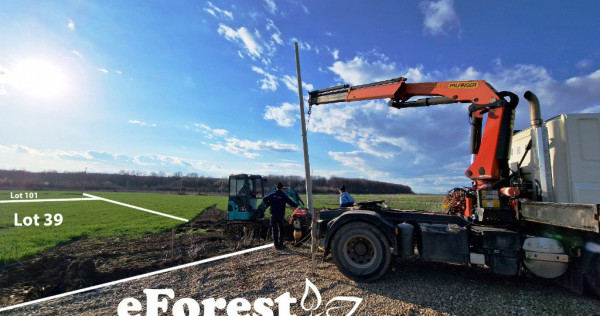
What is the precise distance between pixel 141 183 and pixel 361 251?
344 feet

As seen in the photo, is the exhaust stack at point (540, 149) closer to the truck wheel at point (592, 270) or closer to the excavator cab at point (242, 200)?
the truck wheel at point (592, 270)

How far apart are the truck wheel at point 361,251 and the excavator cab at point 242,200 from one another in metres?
8.59

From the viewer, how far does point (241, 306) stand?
4.79 meters

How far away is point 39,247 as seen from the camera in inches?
439

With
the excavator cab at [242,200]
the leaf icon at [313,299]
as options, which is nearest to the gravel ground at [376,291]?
the leaf icon at [313,299]

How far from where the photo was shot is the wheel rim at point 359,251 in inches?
239

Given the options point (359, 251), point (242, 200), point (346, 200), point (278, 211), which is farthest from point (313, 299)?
point (242, 200)

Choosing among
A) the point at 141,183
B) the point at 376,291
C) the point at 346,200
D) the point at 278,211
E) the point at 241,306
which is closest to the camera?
the point at 241,306

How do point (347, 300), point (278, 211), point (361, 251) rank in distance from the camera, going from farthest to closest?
point (278, 211), point (361, 251), point (347, 300)

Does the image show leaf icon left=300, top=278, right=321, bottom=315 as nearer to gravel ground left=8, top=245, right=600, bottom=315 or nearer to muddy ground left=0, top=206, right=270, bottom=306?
gravel ground left=8, top=245, right=600, bottom=315

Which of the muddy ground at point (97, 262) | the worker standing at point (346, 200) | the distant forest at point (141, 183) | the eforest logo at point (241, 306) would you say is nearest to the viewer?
the eforest logo at point (241, 306)

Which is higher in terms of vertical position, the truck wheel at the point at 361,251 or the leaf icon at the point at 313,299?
the truck wheel at the point at 361,251

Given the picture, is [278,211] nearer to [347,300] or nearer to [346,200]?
[346,200]

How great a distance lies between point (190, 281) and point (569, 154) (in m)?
7.59
